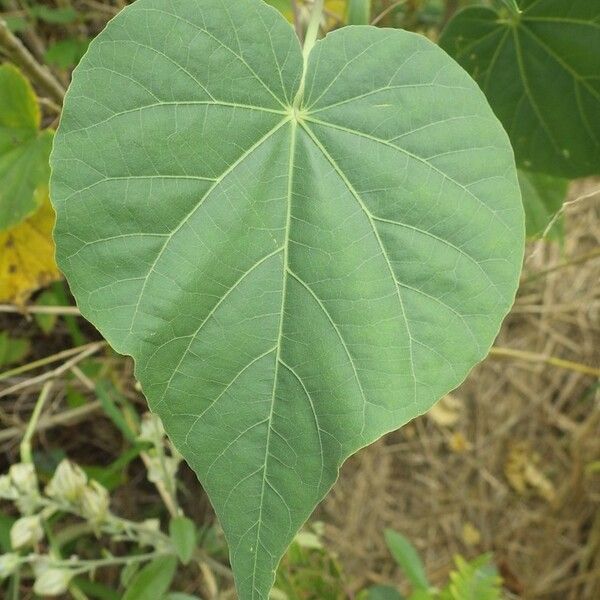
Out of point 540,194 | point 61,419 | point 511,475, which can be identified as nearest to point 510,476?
point 511,475

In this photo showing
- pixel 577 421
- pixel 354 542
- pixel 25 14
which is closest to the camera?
pixel 25 14

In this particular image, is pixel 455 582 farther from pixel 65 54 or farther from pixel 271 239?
pixel 65 54

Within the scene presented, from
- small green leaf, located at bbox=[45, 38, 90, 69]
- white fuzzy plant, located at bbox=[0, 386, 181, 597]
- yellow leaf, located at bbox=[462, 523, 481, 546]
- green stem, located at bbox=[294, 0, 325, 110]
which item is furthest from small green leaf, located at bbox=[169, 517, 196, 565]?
yellow leaf, located at bbox=[462, 523, 481, 546]

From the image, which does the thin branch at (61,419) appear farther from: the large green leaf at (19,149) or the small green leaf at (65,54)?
the small green leaf at (65,54)

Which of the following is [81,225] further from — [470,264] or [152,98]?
[470,264]

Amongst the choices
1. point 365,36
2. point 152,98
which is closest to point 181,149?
point 152,98
